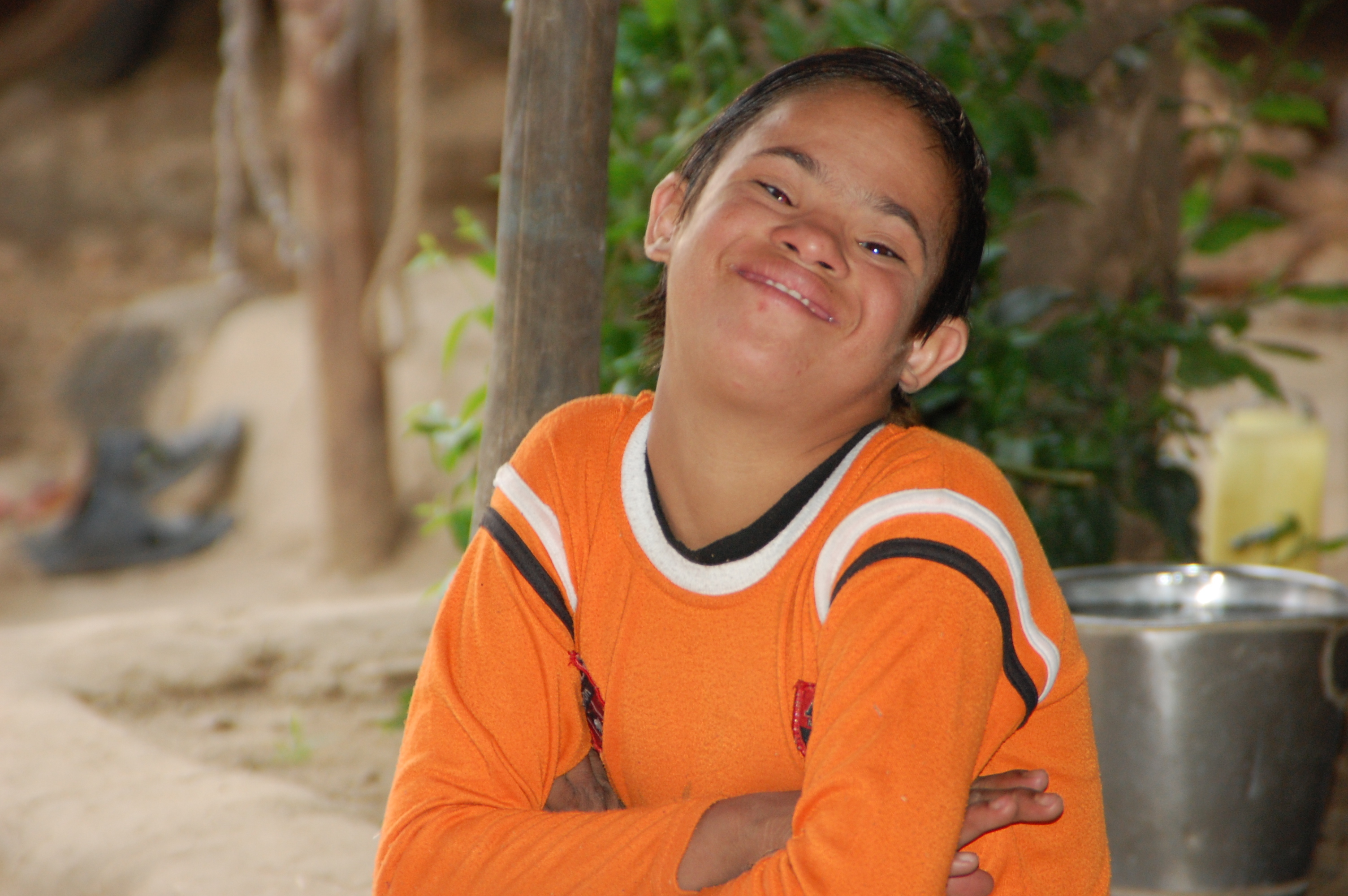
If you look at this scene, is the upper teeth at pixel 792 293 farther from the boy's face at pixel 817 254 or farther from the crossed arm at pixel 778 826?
the crossed arm at pixel 778 826

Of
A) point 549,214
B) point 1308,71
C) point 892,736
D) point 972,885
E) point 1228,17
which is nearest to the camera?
point 892,736

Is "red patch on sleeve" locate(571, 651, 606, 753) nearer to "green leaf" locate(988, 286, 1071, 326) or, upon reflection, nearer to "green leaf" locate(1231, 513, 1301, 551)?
"green leaf" locate(988, 286, 1071, 326)

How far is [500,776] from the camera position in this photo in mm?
1026

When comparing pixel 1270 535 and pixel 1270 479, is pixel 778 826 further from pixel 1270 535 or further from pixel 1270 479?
pixel 1270 479

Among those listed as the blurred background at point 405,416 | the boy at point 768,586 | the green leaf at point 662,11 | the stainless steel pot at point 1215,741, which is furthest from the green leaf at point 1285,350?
the boy at point 768,586

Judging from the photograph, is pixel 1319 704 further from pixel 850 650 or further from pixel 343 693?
pixel 343 693

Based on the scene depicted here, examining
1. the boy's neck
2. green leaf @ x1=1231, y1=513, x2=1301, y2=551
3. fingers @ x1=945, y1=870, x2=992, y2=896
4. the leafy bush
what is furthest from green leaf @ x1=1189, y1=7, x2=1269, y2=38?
fingers @ x1=945, y1=870, x2=992, y2=896

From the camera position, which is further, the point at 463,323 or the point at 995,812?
the point at 463,323

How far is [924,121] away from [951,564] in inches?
15.5

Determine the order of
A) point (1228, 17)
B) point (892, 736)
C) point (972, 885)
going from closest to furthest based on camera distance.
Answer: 1. point (892, 736)
2. point (972, 885)
3. point (1228, 17)

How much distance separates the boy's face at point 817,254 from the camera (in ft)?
3.29

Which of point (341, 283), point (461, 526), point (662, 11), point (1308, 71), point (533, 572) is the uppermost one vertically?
point (662, 11)

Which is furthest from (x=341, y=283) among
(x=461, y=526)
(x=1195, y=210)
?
(x=1195, y=210)

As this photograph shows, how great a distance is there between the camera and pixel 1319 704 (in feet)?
4.82
